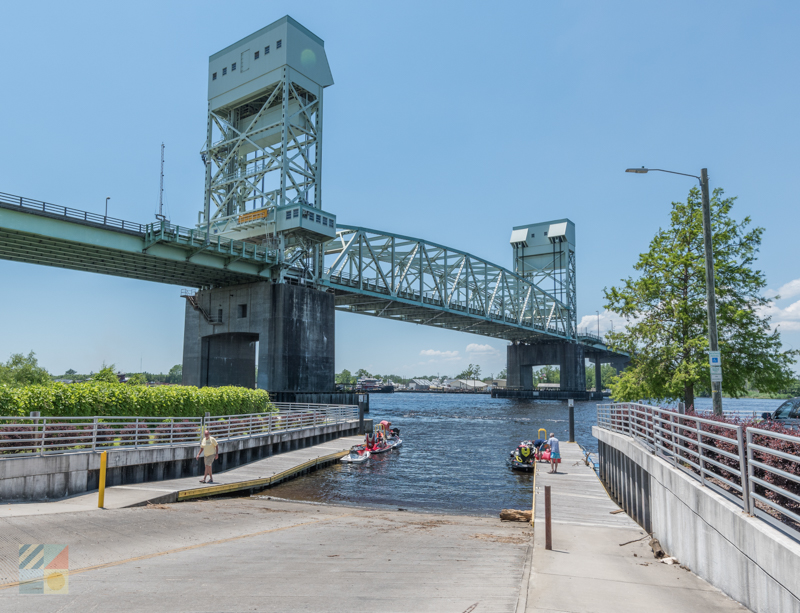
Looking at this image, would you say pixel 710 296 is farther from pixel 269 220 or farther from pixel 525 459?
pixel 269 220

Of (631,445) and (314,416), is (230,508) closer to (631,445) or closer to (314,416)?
(631,445)

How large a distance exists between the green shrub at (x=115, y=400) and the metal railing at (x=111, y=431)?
14.4 inches

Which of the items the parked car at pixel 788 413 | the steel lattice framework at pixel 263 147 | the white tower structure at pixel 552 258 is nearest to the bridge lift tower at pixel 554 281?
the white tower structure at pixel 552 258

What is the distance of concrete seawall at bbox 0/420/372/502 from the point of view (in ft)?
51.5

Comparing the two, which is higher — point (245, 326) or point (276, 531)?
point (245, 326)

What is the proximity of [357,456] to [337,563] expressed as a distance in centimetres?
2184

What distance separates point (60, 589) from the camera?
8.06 meters

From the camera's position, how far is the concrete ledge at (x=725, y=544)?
245 inches

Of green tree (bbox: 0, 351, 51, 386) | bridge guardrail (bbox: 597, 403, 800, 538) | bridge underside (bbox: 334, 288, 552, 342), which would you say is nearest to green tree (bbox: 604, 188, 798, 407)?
bridge guardrail (bbox: 597, 403, 800, 538)

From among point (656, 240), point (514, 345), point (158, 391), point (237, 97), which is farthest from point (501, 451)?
point (514, 345)

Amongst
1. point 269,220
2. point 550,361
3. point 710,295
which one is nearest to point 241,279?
point 269,220

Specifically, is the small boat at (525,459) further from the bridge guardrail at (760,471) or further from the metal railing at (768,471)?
the metal railing at (768,471)

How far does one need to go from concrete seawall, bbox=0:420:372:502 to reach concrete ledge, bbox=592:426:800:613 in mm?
15876

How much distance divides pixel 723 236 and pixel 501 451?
69.6 ft
